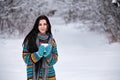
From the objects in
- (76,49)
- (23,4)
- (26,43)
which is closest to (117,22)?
(76,49)

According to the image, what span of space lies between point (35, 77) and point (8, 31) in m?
14.2

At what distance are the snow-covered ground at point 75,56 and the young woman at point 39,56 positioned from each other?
11.5 feet

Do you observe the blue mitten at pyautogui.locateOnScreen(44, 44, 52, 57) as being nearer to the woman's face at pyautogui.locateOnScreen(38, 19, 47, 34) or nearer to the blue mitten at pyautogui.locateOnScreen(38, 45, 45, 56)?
the blue mitten at pyautogui.locateOnScreen(38, 45, 45, 56)

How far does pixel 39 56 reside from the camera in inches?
126

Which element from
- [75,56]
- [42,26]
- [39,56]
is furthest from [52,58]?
[75,56]

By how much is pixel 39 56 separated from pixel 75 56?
26.4 ft

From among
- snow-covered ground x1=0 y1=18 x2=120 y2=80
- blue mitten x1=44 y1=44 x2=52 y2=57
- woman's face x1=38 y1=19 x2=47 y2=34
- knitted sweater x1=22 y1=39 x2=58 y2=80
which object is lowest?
snow-covered ground x1=0 y1=18 x2=120 y2=80

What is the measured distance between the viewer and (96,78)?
22.6 ft

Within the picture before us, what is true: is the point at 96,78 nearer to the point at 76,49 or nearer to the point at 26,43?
the point at 26,43

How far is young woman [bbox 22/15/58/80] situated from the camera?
10.7 feet

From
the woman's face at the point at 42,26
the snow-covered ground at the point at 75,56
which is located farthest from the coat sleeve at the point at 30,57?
the snow-covered ground at the point at 75,56

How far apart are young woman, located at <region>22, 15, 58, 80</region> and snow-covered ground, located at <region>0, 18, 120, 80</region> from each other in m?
3.49

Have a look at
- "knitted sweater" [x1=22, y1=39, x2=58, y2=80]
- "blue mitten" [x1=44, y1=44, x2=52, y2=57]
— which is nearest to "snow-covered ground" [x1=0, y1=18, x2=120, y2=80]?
"knitted sweater" [x1=22, y1=39, x2=58, y2=80]

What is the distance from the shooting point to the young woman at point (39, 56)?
3.25 metres
